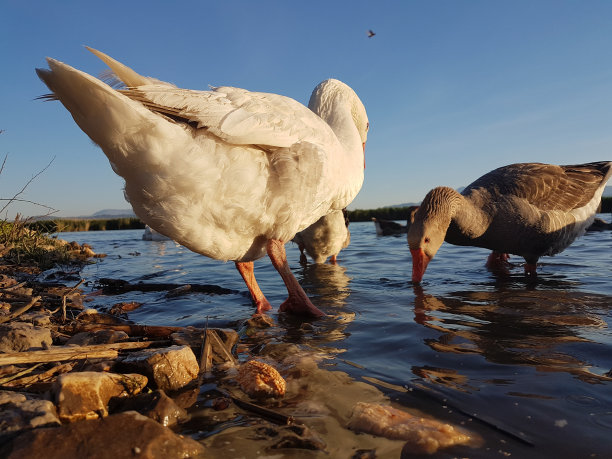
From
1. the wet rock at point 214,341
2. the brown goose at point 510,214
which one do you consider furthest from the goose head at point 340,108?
the wet rock at point 214,341

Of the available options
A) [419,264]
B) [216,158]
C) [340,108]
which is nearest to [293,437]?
[216,158]

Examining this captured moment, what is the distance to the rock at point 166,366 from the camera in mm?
2258

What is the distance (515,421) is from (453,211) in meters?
4.33

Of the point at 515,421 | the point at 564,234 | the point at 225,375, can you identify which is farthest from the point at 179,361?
the point at 564,234

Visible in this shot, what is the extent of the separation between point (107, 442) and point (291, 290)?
274cm

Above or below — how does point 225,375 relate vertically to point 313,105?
below

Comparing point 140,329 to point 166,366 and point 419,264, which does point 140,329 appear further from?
point 419,264

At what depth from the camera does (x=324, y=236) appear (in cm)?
805

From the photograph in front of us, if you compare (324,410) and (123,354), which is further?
(123,354)

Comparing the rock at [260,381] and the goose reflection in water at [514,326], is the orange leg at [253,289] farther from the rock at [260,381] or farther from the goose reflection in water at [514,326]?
the rock at [260,381]

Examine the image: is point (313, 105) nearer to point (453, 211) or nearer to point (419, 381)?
point (453, 211)

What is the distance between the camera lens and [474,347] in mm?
2957

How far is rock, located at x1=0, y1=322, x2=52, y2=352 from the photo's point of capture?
8.22ft

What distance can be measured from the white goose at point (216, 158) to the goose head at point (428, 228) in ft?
6.26
